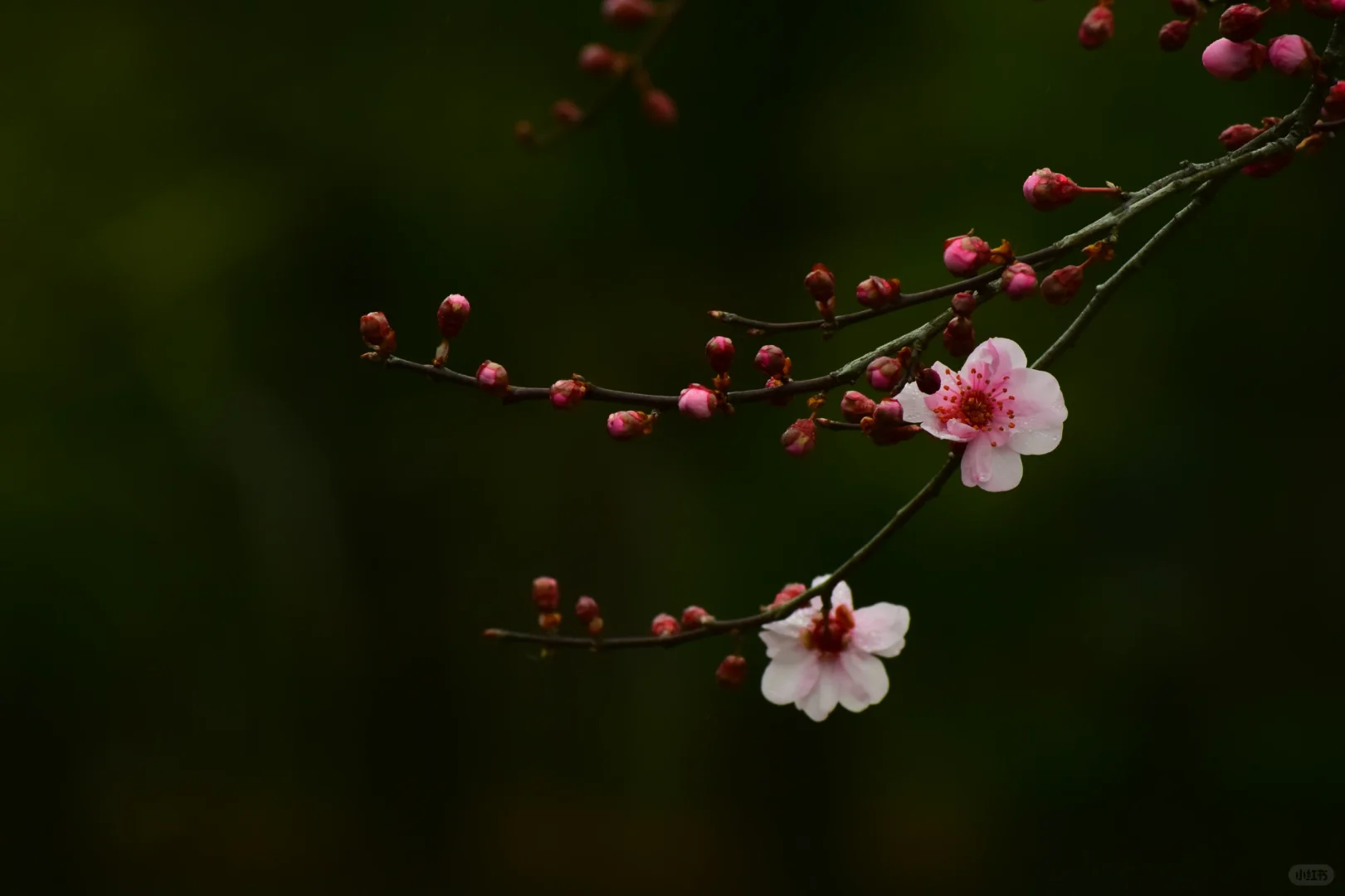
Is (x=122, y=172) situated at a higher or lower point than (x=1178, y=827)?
higher

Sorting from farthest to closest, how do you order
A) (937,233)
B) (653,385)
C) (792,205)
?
(653,385) < (792,205) < (937,233)

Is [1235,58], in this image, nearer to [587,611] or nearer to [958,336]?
[958,336]

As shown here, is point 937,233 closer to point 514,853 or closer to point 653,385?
point 653,385

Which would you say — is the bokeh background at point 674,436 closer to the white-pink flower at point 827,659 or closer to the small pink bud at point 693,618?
the white-pink flower at point 827,659

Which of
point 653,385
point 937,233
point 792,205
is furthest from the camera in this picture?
point 653,385

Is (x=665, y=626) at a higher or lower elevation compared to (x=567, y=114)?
lower

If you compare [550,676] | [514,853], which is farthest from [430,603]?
[514,853]

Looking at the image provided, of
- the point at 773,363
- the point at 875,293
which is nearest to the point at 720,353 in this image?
the point at 773,363
